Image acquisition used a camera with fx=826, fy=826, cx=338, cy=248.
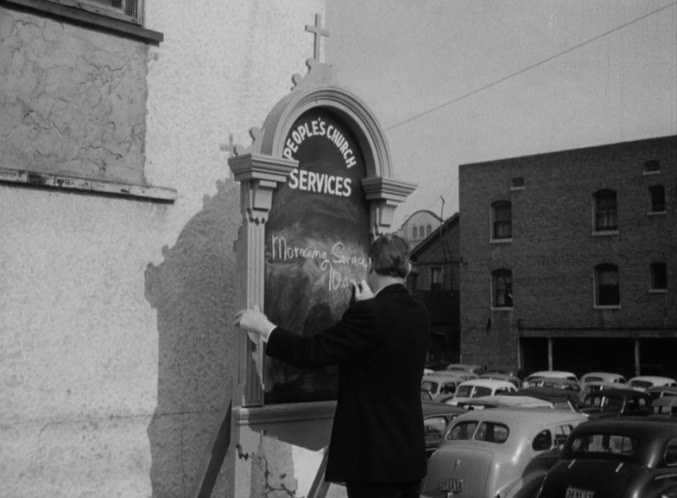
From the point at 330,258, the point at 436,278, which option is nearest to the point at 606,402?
the point at 330,258

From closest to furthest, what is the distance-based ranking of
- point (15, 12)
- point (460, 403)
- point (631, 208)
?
point (15, 12) → point (460, 403) → point (631, 208)

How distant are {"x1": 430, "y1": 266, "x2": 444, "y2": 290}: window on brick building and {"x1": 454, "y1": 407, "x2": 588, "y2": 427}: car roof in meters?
36.1

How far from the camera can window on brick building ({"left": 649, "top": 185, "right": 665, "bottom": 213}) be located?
35625mm

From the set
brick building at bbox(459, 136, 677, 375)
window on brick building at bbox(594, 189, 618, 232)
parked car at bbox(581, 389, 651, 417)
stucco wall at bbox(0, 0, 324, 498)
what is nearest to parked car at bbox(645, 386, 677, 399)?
parked car at bbox(581, 389, 651, 417)

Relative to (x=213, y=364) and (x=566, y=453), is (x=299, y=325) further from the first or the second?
(x=566, y=453)

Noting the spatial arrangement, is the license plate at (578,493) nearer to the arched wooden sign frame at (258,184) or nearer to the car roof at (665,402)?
the arched wooden sign frame at (258,184)

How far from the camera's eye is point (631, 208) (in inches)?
1432

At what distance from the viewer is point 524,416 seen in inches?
469

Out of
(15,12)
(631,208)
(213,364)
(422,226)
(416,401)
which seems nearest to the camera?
(416,401)

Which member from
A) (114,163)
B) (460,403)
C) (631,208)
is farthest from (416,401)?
(631,208)

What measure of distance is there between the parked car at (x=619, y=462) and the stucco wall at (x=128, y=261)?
5350 mm

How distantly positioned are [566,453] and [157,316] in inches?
272

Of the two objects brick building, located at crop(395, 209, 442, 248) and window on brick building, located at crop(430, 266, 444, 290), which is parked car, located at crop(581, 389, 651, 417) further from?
brick building, located at crop(395, 209, 442, 248)

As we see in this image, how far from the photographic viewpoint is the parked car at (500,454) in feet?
36.5
